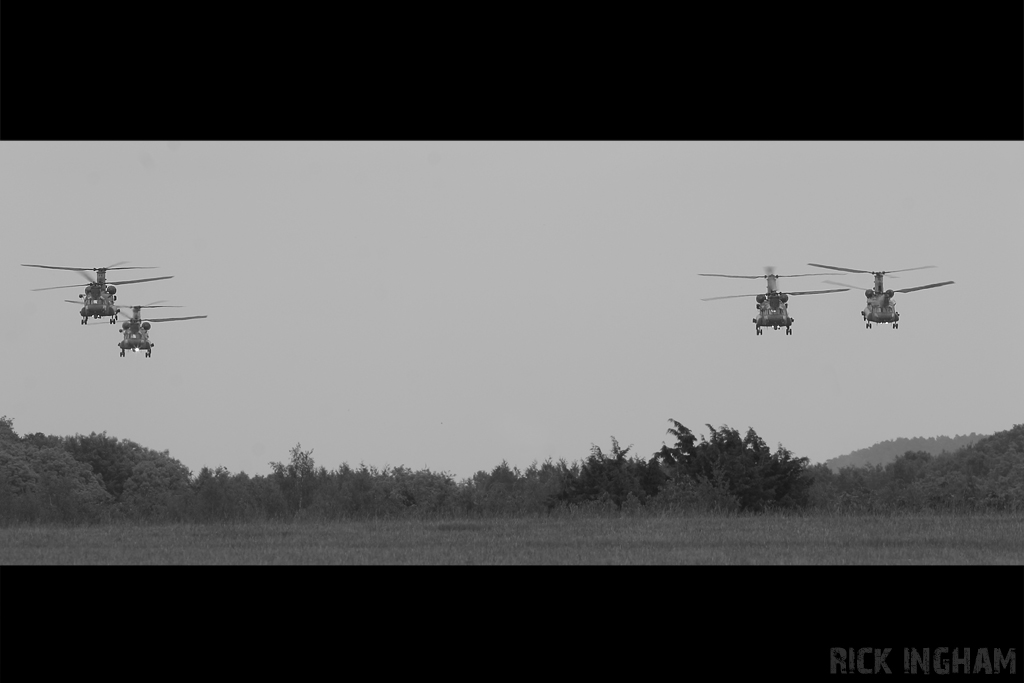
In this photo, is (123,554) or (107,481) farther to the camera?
(107,481)

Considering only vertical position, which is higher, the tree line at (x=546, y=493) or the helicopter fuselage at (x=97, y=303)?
the helicopter fuselage at (x=97, y=303)

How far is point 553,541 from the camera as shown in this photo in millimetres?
26625

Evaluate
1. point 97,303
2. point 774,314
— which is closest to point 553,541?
point 774,314

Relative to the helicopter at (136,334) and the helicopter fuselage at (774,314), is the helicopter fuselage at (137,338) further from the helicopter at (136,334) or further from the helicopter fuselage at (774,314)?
the helicopter fuselage at (774,314)

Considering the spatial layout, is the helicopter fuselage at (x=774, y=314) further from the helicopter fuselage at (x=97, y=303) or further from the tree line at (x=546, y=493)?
the helicopter fuselage at (x=97, y=303)

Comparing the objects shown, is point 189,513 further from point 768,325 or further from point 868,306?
point 868,306

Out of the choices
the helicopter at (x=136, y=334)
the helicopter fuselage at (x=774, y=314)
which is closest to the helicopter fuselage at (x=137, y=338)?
the helicopter at (x=136, y=334)

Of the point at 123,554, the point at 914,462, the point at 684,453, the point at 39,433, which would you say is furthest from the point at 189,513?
the point at 914,462

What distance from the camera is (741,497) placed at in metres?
35.8

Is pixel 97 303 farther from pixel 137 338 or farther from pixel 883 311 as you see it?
pixel 883 311

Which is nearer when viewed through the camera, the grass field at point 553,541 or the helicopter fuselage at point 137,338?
the grass field at point 553,541

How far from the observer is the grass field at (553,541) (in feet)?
78.6

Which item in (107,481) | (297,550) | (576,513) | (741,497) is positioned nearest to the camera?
(297,550)
